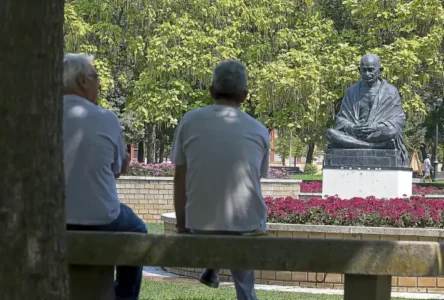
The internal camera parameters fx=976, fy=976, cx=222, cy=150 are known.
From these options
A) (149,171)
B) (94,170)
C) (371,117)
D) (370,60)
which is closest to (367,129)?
(371,117)

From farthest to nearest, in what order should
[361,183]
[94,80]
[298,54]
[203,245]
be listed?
[298,54] < [361,183] < [94,80] < [203,245]

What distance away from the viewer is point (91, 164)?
515 centimetres

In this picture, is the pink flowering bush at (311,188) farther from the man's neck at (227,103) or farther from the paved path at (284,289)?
the man's neck at (227,103)

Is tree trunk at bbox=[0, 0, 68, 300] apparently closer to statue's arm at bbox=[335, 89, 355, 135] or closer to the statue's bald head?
the statue's bald head

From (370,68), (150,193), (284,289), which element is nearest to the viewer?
(284,289)

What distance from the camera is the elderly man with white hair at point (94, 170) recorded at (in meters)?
5.12

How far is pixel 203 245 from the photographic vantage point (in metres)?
4.96

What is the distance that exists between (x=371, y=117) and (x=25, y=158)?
13167 millimetres

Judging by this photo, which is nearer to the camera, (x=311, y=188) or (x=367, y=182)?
(x=367, y=182)

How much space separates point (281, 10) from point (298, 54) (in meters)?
2.05

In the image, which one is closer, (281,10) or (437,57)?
(437,57)

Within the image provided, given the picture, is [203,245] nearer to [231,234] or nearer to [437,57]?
[231,234]

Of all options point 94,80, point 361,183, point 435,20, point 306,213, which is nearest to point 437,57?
point 435,20

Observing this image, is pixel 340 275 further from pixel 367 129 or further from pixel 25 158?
pixel 25 158
